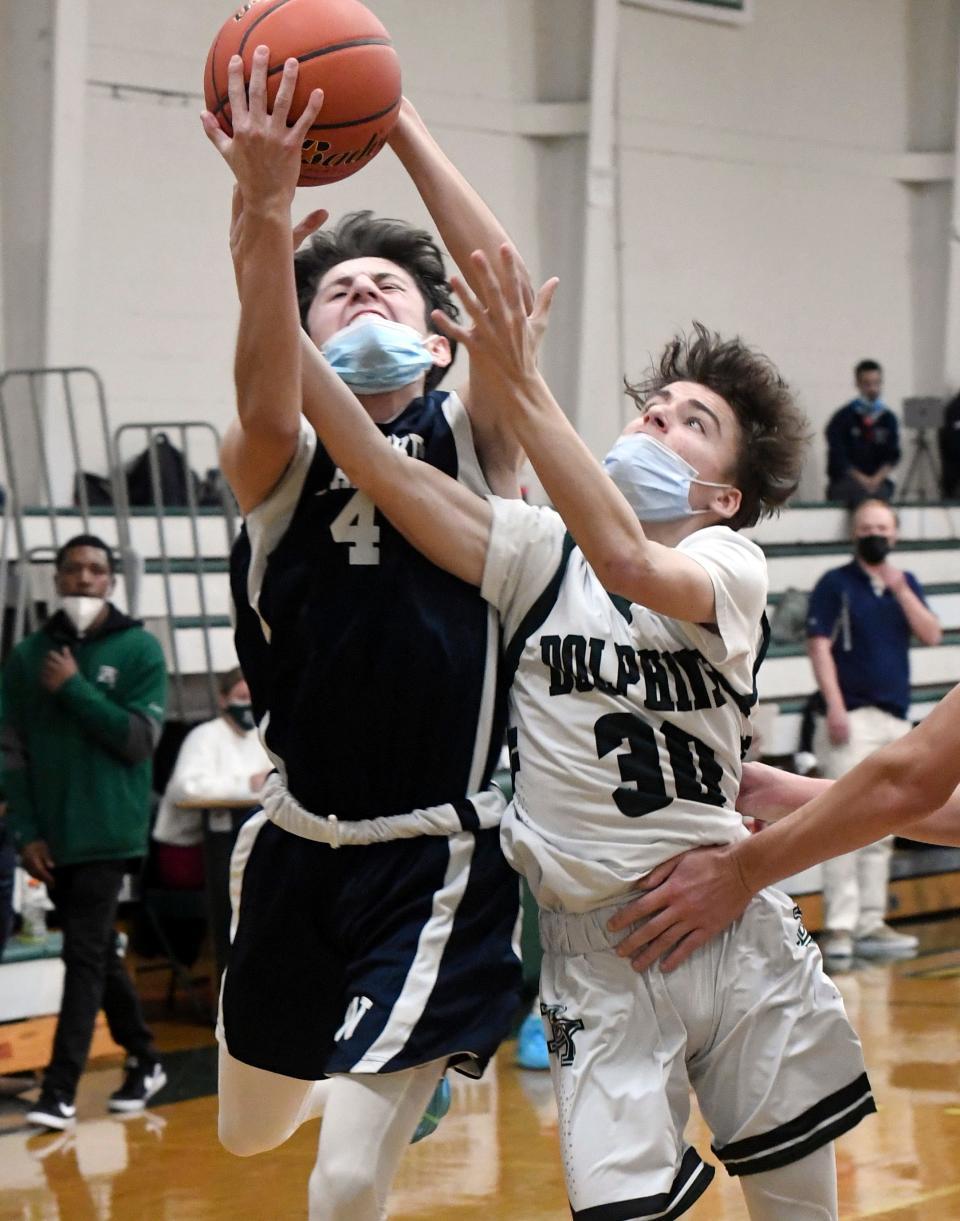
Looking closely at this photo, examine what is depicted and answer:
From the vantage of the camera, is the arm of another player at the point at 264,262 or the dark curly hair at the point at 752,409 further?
the dark curly hair at the point at 752,409

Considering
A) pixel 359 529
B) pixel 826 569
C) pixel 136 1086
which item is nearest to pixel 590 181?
pixel 826 569

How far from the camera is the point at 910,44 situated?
14.4 metres

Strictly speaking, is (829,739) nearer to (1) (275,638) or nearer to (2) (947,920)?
(2) (947,920)

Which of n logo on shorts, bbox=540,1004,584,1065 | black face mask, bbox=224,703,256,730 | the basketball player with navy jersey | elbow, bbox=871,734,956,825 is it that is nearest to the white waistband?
the basketball player with navy jersey

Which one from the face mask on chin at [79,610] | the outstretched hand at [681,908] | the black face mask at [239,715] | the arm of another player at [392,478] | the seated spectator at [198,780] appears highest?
the arm of another player at [392,478]

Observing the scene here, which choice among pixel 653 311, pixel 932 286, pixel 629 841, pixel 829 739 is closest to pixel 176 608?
pixel 829 739

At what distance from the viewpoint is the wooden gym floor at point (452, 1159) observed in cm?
455

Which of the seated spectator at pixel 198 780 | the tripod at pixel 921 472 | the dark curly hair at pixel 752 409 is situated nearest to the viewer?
the dark curly hair at pixel 752 409

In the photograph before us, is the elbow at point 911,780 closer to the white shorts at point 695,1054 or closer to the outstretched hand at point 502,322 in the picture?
the white shorts at point 695,1054

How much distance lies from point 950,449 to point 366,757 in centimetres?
1175

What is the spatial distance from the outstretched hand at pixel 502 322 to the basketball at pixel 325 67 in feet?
0.96

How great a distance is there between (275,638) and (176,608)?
5.95m

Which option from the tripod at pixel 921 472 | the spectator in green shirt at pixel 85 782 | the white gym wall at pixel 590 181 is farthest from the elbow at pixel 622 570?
the tripod at pixel 921 472

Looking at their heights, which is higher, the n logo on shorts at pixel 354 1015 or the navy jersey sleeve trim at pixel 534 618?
the navy jersey sleeve trim at pixel 534 618
